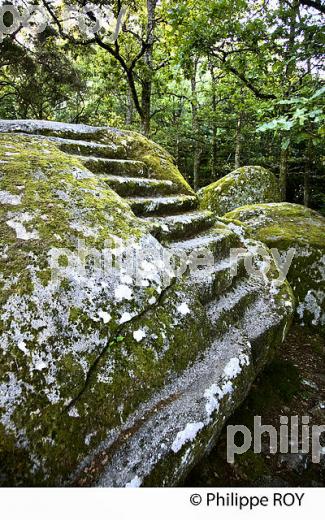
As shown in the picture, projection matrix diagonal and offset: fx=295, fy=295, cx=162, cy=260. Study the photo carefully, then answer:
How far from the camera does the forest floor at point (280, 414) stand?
97.8 inches

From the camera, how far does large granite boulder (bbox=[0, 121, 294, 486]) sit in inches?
72.6

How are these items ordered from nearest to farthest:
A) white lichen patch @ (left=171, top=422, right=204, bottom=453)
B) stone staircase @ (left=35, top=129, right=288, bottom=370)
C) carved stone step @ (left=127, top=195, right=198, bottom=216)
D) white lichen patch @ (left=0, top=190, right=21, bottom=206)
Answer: white lichen patch @ (left=171, top=422, right=204, bottom=453) → white lichen patch @ (left=0, top=190, right=21, bottom=206) → stone staircase @ (left=35, top=129, right=288, bottom=370) → carved stone step @ (left=127, top=195, right=198, bottom=216)

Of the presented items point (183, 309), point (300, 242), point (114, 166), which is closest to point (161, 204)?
point (114, 166)

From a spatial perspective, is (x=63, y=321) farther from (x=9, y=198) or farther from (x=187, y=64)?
(x=187, y=64)

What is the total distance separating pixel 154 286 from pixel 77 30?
33.8ft

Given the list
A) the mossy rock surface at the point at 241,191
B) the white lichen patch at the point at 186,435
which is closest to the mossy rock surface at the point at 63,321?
the white lichen patch at the point at 186,435

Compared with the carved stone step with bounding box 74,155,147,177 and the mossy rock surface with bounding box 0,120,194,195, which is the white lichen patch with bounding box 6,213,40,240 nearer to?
the carved stone step with bounding box 74,155,147,177

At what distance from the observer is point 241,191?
966cm

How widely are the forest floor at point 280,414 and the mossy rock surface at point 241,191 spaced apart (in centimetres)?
573

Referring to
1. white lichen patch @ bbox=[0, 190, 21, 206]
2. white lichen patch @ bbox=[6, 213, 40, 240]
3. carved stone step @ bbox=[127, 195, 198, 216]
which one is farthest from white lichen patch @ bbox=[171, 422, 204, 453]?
carved stone step @ bbox=[127, 195, 198, 216]

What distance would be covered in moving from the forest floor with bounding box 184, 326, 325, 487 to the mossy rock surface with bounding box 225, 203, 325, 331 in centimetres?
58

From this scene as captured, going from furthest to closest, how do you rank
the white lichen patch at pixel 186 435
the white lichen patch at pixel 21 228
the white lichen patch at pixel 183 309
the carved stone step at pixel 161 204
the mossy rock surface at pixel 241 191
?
the mossy rock surface at pixel 241 191
the carved stone step at pixel 161 204
the white lichen patch at pixel 183 309
the white lichen patch at pixel 21 228
the white lichen patch at pixel 186 435

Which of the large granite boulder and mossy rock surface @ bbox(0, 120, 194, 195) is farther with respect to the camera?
mossy rock surface @ bbox(0, 120, 194, 195)

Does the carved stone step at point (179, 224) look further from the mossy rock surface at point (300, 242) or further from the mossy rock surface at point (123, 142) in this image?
the mossy rock surface at point (300, 242)
